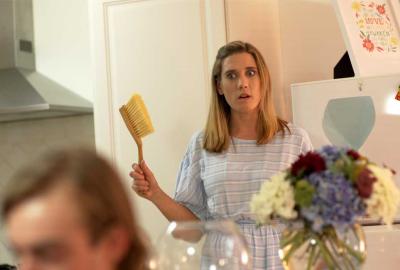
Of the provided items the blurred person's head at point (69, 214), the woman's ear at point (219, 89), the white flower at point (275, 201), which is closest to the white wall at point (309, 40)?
the woman's ear at point (219, 89)

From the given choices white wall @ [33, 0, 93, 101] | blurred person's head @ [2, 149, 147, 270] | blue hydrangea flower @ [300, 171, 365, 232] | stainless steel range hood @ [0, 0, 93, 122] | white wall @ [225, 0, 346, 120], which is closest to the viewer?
blurred person's head @ [2, 149, 147, 270]

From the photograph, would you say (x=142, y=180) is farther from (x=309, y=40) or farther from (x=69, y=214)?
(x=309, y=40)

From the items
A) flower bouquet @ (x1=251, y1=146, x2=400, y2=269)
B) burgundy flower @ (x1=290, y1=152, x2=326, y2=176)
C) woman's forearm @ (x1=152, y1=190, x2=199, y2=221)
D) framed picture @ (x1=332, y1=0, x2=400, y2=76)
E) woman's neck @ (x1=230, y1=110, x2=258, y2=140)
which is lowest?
woman's forearm @ (x1=152, y1=190, x2=199, y2=221)

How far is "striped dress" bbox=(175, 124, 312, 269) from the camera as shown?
1.58 metres

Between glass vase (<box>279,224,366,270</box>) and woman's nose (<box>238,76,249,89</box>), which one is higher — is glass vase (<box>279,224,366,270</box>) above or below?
below

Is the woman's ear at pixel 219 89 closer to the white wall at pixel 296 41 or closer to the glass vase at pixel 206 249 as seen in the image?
the white wall at pixel 296 41

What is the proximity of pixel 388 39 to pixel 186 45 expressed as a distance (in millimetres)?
752

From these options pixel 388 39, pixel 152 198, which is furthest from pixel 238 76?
pixel 388 39

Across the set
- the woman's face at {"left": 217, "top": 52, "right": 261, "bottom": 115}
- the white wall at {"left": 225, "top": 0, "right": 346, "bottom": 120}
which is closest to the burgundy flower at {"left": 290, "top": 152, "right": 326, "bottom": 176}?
the woman's face at {"left": 217, "top": 52, "right": 261, "bottom": 115}

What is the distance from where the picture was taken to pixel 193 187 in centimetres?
168

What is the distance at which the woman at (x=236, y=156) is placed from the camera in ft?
5.20

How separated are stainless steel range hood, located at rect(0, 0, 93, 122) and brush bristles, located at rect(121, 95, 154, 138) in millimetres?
958

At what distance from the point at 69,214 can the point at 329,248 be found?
0.41 m

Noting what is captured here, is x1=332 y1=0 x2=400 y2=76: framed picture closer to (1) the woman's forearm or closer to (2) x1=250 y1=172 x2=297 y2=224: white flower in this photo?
(1) the woman's forearm
